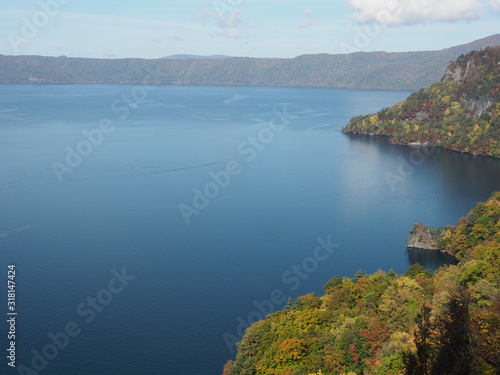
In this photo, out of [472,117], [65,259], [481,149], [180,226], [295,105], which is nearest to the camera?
[65,259]

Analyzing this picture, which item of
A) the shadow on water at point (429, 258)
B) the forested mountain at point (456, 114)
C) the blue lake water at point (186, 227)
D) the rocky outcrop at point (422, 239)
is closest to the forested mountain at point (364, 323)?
the blue lake water at point (186, 227)

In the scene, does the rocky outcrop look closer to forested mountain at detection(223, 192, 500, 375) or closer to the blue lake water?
the blue lake water

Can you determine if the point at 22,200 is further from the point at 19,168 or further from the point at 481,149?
the point at 481,149

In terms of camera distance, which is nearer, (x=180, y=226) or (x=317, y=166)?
(x=180, y=226)

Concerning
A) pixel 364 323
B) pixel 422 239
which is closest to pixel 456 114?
pixel 422 239

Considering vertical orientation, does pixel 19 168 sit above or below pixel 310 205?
above

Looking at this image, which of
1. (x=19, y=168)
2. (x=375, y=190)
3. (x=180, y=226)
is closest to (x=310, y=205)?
(x=375, y=190)

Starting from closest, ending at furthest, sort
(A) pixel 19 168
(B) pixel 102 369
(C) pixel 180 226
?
1. (B) pixel 102 369
2. (C) pixel 180 226
3. (A) pixel 19 168

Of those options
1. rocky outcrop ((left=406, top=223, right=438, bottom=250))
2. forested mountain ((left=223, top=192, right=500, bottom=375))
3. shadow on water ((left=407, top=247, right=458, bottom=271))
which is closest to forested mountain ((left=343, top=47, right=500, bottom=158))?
rocky outcrop ((left=406, top=223, right=438, bottom=250))
